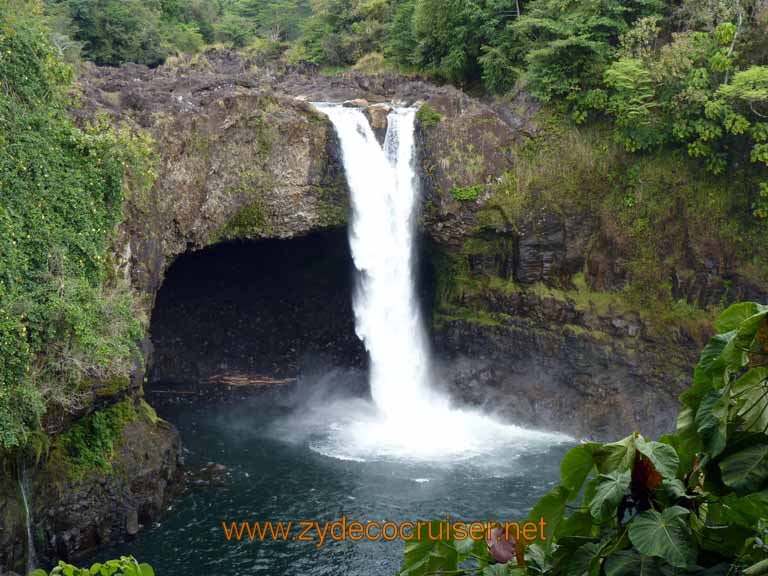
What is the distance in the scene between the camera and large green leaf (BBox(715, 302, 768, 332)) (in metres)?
2.36

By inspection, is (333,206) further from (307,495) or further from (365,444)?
(307,495)

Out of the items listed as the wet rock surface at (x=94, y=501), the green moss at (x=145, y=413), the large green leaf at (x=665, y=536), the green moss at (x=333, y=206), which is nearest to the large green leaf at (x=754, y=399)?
the large green leaf at (x=665, y=536)

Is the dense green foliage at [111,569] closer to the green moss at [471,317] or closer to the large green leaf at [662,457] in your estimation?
the large green leaf at [662,457]

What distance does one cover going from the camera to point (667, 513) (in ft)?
7.49

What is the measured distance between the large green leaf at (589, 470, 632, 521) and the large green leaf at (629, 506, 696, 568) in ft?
0.26

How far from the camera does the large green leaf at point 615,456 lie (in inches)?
95.2

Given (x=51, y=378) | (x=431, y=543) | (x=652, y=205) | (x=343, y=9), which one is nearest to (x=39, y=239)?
(x=51, y=378)

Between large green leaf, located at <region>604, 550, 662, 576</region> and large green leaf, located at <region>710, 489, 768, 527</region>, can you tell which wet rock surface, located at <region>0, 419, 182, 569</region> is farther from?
large green leaf, located at <region>710, 489, 768, 527</region>

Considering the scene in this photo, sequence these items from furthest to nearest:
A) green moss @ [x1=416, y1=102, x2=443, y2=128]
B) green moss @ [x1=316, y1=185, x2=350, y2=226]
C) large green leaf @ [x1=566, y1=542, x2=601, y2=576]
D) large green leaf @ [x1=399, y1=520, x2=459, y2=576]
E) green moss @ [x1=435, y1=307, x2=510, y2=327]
→ green moss @ [x1=435, y1=307, x2=510, y2=327] < green moss @ [x1=416, y1=102, x2=443, y2=128] < green moss @ [x1=316, y1=185, x2=350, y2=226] < large green leaf @ [x1=399, y1=520, x2=459, y2=576] < large green leaf @ [x1=566, y1=542, x2=601, y2=576]

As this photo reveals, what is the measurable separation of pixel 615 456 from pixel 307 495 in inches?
570

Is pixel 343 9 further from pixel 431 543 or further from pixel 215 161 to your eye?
pixel 431 543

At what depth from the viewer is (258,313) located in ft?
80.8

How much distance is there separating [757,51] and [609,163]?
4.60m

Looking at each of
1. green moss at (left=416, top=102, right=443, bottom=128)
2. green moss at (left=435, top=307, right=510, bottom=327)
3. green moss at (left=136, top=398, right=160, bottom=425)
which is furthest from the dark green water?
green moss at (left=416, top=102, right=443, bottom=128)
